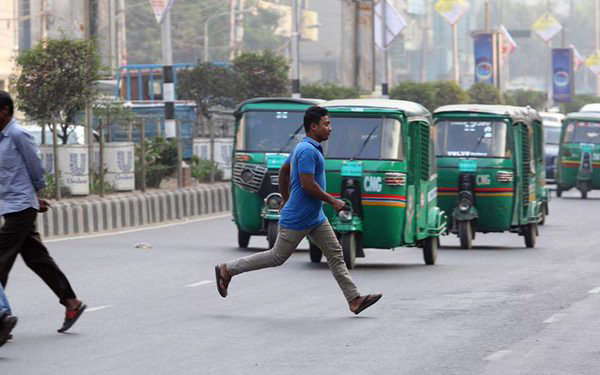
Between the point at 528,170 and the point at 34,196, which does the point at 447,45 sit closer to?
the point at 528,170

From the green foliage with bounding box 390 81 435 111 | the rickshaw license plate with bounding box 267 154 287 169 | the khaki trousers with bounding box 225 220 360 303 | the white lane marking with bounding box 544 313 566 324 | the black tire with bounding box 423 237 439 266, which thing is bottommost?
the white lane marking with bounding box 544 313 566 324

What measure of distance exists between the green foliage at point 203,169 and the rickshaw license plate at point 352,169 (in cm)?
1608

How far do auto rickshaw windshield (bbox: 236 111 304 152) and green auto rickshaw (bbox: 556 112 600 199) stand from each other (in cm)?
1936

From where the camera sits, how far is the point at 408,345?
35.5 feet

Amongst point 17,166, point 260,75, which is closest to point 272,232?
point 17,166

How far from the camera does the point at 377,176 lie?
17609 mm

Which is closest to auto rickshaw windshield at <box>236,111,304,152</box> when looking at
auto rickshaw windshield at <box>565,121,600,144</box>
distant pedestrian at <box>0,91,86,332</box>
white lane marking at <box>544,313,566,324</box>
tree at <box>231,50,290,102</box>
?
white lane marking at <box>544,313,566,324</box>

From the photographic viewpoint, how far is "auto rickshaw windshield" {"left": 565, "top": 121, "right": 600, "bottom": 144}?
40.6 m

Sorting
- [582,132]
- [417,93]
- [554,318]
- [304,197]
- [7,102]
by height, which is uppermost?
[417,93]

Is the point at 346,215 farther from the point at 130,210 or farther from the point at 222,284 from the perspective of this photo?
the point at 130,210

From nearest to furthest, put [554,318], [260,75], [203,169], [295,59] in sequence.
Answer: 1. [554,318]
2. [203,169]
3. [260,75]
4. [295,59]

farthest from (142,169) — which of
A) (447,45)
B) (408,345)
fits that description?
(447,45)

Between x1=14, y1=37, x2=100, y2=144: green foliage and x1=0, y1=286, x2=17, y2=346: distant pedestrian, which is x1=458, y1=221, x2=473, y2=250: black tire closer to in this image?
x1=14, y1=37, x2=100, y2=144: green foliage

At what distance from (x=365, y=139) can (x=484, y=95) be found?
52116 millimetres
